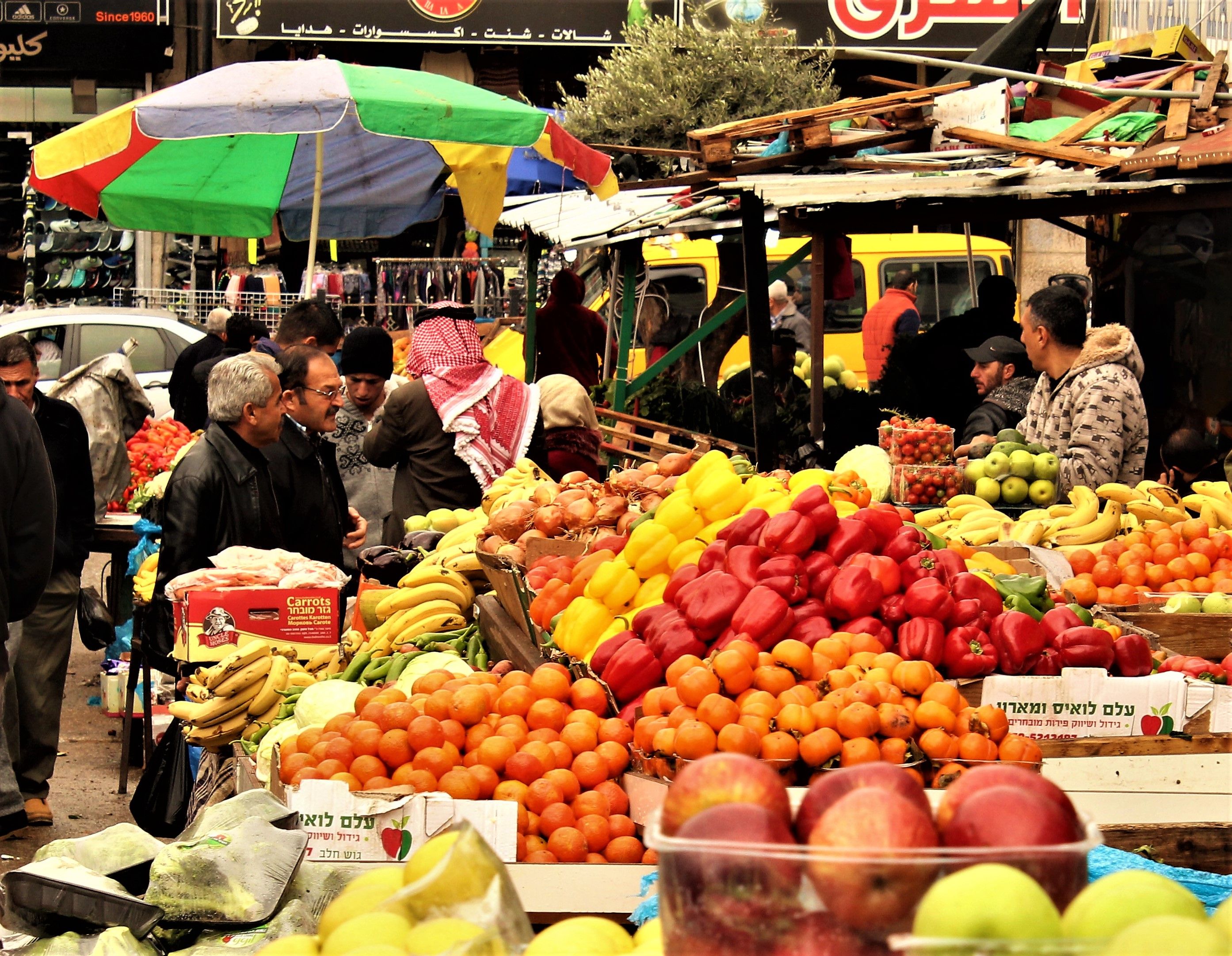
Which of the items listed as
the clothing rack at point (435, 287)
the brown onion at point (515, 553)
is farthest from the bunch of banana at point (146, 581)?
the clothing rack at point (435, 287)

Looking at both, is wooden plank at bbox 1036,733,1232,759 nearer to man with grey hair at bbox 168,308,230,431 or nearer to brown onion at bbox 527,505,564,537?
brown onion at bbox 527,505,564,537

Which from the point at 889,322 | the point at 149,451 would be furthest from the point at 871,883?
the point at 889,322

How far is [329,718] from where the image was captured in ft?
12.6

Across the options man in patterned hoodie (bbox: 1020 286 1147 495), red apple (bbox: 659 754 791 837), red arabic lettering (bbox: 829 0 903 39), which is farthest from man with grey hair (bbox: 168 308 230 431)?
red arabic lettering (bbox: 829 0 903 39)

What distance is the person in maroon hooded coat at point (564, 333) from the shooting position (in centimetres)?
1154

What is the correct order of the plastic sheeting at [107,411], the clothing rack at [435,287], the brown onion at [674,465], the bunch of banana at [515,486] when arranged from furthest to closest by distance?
the clothing rack at [435,287]
the plastic sheeting at [107,411]
the bunch of banana at [515,486]
the brown onion at [674,465]

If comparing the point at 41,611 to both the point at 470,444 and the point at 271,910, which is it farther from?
the point at 271,910

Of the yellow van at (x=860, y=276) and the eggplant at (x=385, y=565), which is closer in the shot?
the eggplant at (x=385, y=565)

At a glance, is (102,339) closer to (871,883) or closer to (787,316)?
(787,316)

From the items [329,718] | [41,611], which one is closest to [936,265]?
[41,611]

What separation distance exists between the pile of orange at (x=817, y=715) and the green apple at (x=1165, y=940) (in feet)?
5.72

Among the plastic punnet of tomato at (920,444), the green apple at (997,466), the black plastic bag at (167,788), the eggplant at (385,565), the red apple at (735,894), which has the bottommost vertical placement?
the black plastic bag at (167,788)

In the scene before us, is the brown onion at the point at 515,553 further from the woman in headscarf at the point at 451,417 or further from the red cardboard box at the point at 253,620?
the woman in headscarf at the point at 451,417

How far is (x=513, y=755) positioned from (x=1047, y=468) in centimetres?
397
